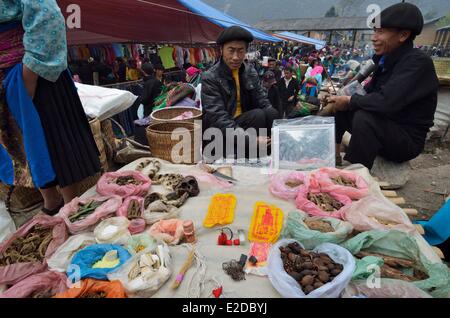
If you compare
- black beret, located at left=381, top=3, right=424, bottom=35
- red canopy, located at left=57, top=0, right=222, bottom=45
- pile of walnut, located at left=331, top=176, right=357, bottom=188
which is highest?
red canopy, located at left=57, top=0, right=222, bottom=45

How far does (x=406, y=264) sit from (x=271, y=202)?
0.81 meters

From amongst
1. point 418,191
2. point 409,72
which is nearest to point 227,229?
point 409,72

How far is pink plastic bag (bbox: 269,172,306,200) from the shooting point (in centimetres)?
184

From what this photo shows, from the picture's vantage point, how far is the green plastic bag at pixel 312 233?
53.1 inches

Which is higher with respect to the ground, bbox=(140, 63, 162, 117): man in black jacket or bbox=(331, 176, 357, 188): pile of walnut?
bbox=(140, 63, 162, 117): man in black jacket

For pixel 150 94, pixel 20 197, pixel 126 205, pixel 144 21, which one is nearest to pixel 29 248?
pixel 126 205

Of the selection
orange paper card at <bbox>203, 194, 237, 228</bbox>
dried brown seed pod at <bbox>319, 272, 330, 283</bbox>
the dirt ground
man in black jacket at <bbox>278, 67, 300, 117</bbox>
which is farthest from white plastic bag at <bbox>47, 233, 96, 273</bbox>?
man in black jacket at <bbox>278, 67, 300, 117</bbox>

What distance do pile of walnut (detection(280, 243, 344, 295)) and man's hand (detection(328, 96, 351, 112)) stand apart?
5.70 ft

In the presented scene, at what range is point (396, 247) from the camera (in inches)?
51.3

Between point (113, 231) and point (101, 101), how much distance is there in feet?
5.09

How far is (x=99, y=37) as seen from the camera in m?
6.36

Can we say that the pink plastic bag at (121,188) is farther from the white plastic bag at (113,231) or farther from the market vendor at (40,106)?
the white plastic bag at (113,231)

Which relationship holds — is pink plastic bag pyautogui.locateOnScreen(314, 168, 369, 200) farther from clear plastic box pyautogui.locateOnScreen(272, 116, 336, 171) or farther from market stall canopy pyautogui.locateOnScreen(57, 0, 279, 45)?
market stall canopy pyautogui.locateOnScreen(57, 0, 279, 45)
